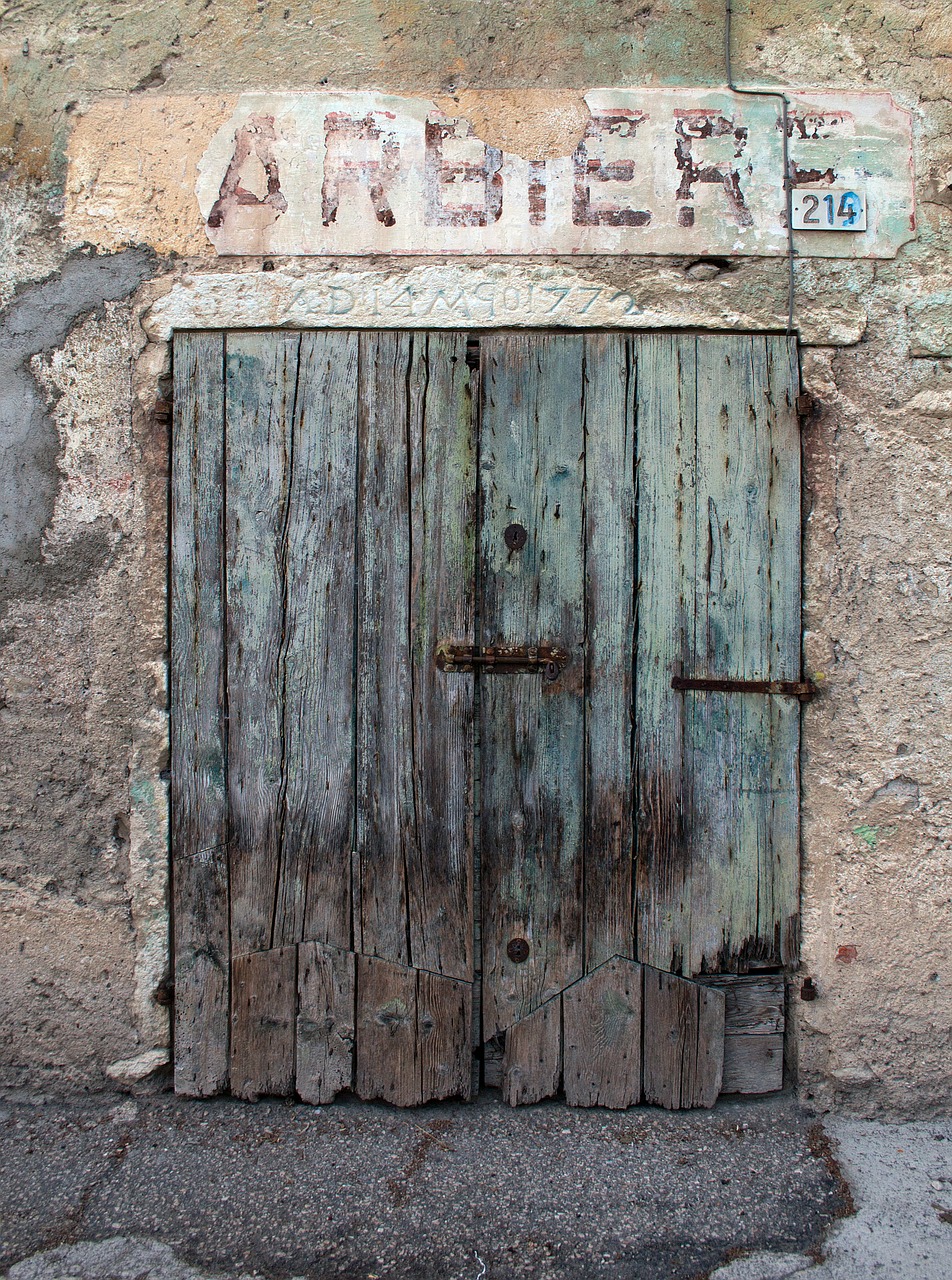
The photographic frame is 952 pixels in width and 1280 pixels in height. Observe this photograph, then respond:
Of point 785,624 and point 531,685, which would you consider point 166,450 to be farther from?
point 785,624

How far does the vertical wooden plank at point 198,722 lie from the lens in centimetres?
201

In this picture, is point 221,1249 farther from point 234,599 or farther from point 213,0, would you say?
point 213,0

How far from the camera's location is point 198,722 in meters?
2.01

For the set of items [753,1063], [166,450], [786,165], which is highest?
[786,165]

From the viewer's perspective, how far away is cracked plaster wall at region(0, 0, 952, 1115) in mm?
1964

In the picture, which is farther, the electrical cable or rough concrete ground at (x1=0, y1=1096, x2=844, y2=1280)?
the electrical cable

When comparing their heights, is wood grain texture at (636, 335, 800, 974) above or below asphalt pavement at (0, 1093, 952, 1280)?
above

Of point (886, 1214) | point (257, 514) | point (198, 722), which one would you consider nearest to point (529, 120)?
point (257, 514)

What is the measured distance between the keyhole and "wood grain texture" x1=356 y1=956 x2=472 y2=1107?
1.10m

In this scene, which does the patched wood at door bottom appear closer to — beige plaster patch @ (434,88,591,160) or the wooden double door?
the wooden double door

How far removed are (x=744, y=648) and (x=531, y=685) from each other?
0.54m

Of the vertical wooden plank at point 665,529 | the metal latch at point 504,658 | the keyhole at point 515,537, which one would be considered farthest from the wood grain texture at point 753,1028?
the keyhole at point 515,537

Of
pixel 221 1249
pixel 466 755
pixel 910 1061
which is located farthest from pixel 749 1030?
pixel 221 1249

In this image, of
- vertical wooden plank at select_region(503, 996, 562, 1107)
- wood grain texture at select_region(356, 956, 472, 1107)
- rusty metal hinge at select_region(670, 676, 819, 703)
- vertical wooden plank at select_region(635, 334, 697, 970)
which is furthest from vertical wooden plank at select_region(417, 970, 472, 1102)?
rusty metal hinge at select_region(670, 676, 819, 703)
